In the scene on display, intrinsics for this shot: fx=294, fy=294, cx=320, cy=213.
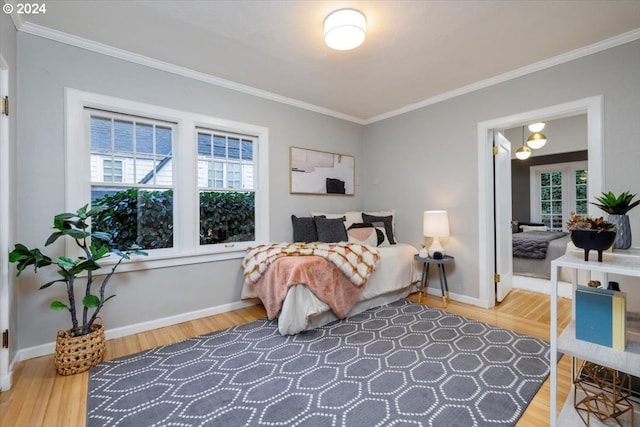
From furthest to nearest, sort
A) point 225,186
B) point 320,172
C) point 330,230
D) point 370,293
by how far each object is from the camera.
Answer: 1. point 320,172
2. point 330,230
3. point 225,186
4. point 370,293

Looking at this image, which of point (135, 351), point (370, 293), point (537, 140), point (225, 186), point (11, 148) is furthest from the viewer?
point (537, 140)

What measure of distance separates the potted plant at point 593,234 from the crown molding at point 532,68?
1987 mm

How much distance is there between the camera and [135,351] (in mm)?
2340

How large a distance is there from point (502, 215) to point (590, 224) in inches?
84.9

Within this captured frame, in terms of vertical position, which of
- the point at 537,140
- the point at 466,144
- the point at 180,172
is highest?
the point at 537,140

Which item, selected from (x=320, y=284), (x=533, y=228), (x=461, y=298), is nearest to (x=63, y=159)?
(x=320, y=284)

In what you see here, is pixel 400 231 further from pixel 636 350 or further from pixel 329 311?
pixel 636 350

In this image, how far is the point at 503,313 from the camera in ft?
10.3

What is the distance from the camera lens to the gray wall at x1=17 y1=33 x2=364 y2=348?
2.23 meters

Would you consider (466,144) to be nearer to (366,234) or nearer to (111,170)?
(366,234)

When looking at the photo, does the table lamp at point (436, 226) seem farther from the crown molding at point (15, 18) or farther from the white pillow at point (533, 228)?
the white pillow at point (533, 228)

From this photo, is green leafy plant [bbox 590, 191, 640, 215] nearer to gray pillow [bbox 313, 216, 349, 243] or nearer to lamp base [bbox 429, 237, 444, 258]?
lamp base [bbox 429, 237, 444, 258]

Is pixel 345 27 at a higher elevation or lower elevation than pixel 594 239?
higher

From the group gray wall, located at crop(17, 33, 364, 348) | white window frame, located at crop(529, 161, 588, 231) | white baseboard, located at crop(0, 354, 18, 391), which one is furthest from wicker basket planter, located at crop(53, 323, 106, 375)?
white window frame, located at crop(529, 161, 588, 231)
